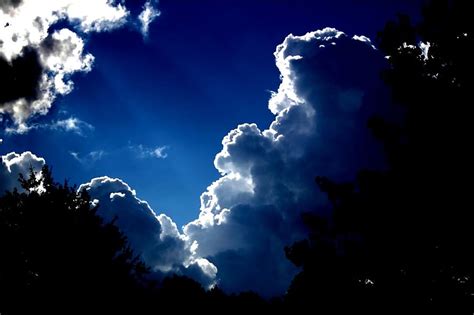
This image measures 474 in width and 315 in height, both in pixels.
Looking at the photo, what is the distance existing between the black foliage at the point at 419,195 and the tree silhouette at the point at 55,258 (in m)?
10.0

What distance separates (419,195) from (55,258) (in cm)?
1424

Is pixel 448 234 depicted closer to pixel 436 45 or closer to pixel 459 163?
pixel 459 163

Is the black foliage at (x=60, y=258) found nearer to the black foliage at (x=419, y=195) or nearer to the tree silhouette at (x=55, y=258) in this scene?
the tree silhouette at (x=55, y=258)

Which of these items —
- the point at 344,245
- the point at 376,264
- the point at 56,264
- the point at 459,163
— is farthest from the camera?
the point at 344,245

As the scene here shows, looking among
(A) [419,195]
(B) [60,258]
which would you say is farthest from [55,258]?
(A) [419,195]

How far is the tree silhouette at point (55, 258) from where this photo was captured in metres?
12.6

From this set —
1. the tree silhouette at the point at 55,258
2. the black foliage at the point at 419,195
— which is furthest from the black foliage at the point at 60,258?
the black foliage at the point at 419,195

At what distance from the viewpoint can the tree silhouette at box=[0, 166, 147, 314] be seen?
496 inches

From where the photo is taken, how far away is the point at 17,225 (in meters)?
14.1

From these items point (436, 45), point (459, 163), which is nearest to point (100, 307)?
point (459, 163)

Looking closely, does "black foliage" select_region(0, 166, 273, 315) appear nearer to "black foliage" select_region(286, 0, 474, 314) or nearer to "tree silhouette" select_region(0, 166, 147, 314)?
"tree silhouette" select_region(0, 166, 147, 314)

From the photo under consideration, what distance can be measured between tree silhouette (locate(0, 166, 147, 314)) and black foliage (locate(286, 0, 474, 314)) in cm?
1002

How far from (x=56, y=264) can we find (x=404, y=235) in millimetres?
13735

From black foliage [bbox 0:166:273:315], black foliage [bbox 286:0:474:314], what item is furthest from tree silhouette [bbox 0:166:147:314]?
black foliage [bbox 286:0:474:314]
